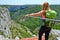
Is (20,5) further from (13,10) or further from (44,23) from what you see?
(44,23)

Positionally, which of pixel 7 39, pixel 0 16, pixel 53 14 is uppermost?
pixel 53 14

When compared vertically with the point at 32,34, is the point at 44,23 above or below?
above

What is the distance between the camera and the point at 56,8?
311 cm

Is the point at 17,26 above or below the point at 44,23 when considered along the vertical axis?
below

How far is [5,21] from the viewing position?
314 cm

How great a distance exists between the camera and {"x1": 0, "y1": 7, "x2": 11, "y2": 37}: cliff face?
10.2ft

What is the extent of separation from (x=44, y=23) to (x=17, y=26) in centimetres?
94

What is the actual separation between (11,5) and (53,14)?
1.00m

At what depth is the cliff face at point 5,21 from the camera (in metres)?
3.11

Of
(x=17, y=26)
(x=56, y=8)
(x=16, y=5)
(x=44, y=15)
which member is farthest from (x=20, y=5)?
(x=44, y=15)

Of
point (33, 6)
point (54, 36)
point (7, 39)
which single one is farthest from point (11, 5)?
point (54, 36)

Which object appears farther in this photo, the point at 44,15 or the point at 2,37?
the point at 2,37

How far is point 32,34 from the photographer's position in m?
3.19

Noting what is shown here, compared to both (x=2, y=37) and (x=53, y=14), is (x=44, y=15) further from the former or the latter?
(x=2, y=37)
